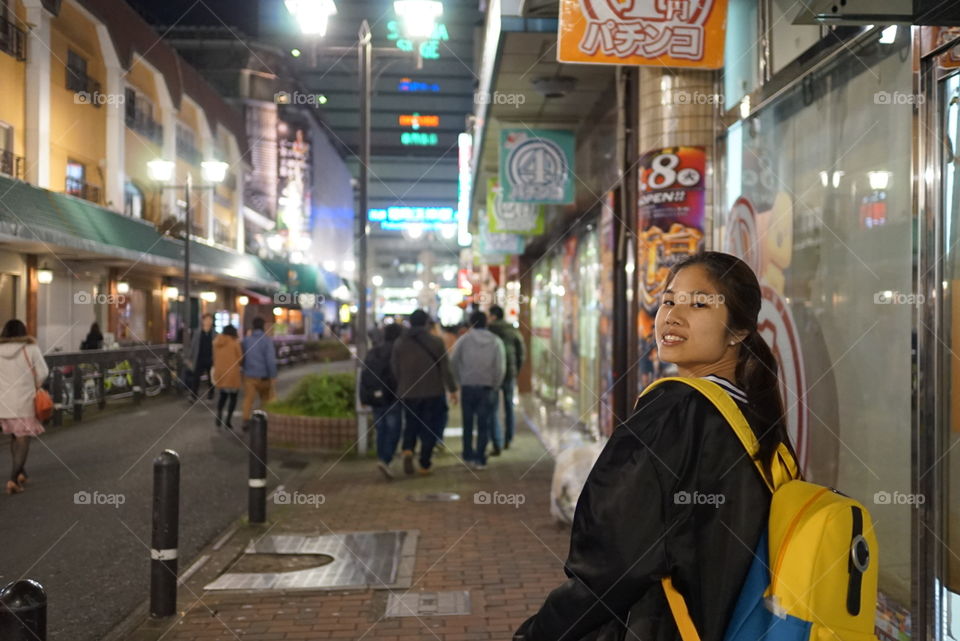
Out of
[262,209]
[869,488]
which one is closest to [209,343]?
[869,488]

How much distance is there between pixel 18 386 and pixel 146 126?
2156cm

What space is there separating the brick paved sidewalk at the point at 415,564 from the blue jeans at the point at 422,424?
1.19 feet

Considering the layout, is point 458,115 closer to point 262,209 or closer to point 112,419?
point 262,209

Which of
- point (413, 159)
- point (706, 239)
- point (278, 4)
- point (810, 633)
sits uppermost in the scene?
point (278, 4)

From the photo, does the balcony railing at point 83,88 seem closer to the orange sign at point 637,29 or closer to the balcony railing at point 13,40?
the balcony railing at point 13,40

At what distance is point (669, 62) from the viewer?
22.5 feet

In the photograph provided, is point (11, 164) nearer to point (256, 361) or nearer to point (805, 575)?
point (256, 361)

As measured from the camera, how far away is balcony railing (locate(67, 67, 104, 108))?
22.1m

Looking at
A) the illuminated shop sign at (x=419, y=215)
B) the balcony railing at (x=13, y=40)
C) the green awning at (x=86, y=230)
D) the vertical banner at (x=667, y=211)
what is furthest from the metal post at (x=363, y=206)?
the illuminated shop sign at (x=419, y=215)

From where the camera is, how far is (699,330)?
2.18 meters

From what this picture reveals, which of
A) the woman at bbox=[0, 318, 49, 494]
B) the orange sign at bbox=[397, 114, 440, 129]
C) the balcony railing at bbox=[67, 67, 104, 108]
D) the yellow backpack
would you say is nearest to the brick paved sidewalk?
the woman at bbox=[0, 318, 49, 494]

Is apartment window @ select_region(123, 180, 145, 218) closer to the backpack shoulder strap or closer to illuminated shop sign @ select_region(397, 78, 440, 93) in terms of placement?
the backpack shoulder strap

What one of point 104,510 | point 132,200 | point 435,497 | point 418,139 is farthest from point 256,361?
point 418,139

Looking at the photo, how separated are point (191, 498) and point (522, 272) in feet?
47.1
